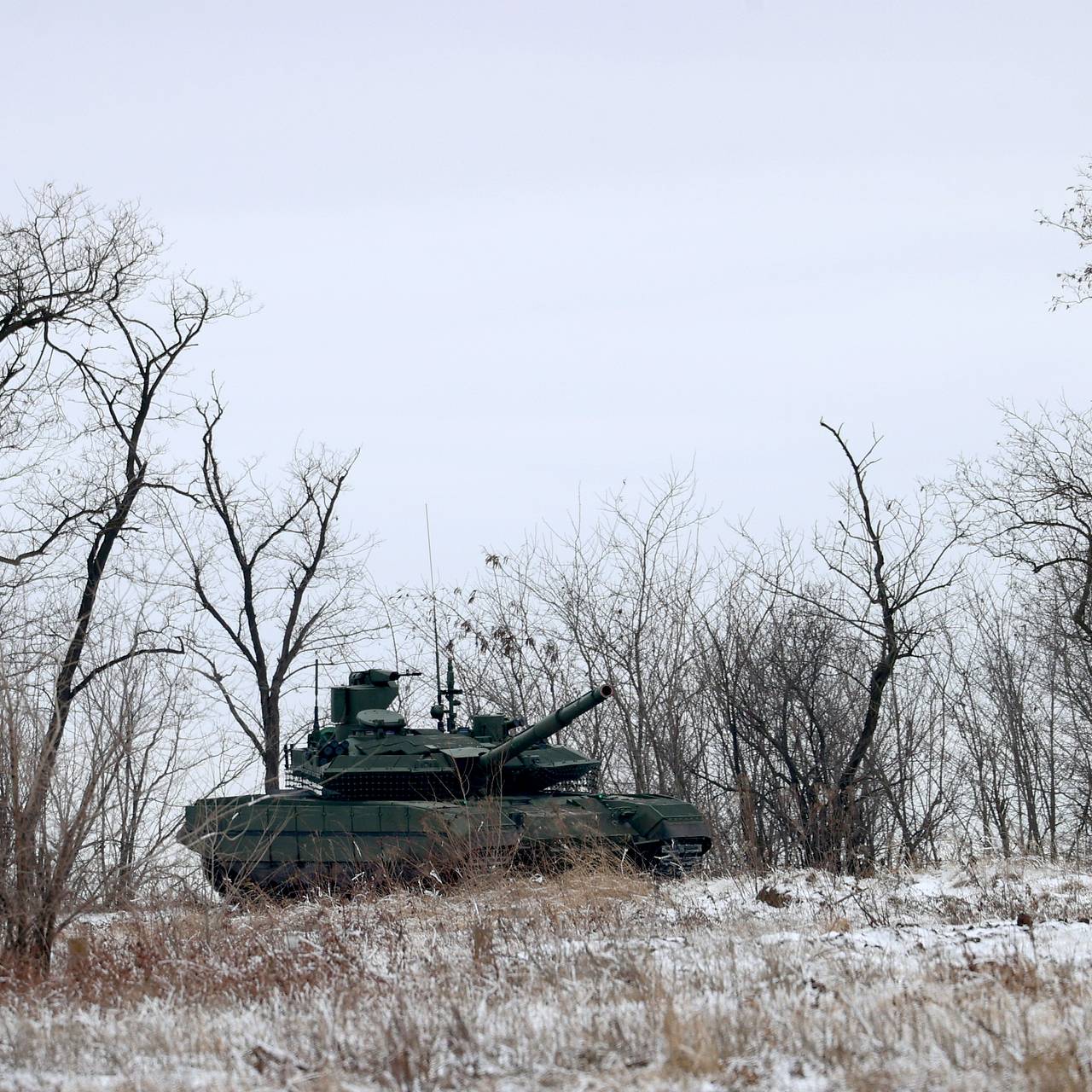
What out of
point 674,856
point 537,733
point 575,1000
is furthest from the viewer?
point 537,733

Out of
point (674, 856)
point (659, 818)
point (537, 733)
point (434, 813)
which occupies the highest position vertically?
point (537, 733)

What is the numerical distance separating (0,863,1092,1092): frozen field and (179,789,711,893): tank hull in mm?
3772

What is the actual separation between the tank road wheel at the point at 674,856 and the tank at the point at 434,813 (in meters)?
0.01

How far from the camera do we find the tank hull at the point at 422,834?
1509cm

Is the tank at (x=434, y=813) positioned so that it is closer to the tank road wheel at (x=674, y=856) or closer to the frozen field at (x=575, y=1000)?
the tank road wheel at (x=674, y=856)

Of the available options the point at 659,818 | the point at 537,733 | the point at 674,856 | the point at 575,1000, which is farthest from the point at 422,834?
the point at 575,1000

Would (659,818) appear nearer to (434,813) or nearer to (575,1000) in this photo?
(434,813)

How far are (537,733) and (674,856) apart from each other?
218 centimetres

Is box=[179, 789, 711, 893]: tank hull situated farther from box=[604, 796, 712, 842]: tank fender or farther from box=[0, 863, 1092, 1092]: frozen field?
box=[0, 863, 1092, 1092]: frozen field

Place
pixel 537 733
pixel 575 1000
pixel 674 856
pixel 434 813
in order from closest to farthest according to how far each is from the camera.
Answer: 1. pixel 575 1000
2. pixel 434 813
3. pixel 674 856
4. pixel 537 733

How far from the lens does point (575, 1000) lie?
22.5 feet

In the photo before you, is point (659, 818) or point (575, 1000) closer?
point (575, 1000)

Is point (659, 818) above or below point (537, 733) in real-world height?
below

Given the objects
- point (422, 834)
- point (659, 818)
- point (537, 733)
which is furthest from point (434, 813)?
point (659, 818)
